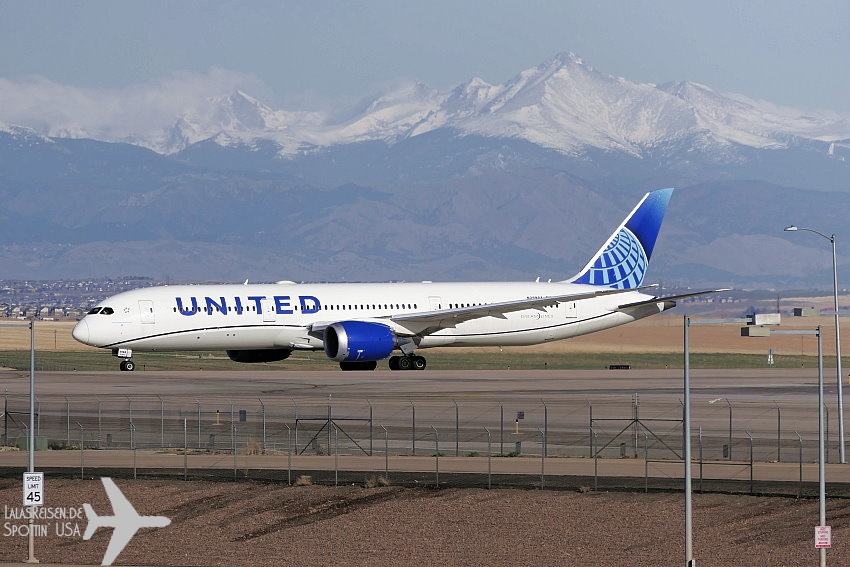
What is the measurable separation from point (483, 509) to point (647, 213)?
4897 centimetres

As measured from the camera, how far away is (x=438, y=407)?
208ft

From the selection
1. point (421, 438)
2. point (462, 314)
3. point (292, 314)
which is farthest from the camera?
point (462, 314)

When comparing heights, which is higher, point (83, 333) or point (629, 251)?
point (629, 251)

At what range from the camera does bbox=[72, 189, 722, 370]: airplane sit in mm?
74375

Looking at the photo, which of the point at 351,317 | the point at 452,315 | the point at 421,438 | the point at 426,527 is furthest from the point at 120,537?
the point at 452,315

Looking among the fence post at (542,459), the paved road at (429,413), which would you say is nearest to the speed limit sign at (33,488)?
the fence post at (542,459)

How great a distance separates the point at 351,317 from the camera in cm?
7800

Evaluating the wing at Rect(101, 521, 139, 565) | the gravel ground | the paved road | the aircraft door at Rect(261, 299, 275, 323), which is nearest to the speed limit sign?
the gravel ground

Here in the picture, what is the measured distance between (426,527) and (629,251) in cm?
4737

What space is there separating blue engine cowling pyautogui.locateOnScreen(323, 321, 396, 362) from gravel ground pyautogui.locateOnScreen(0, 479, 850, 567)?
26.1 m

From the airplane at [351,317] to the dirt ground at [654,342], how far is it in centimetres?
2562

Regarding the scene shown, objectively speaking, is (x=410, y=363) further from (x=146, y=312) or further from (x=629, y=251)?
(x=629, y=251)

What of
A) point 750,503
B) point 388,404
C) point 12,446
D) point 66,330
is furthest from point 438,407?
point 66,330

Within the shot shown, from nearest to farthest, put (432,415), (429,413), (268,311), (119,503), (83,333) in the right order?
(119,503)
(432,415)
(429,413)
(83,333)
(268,311)
